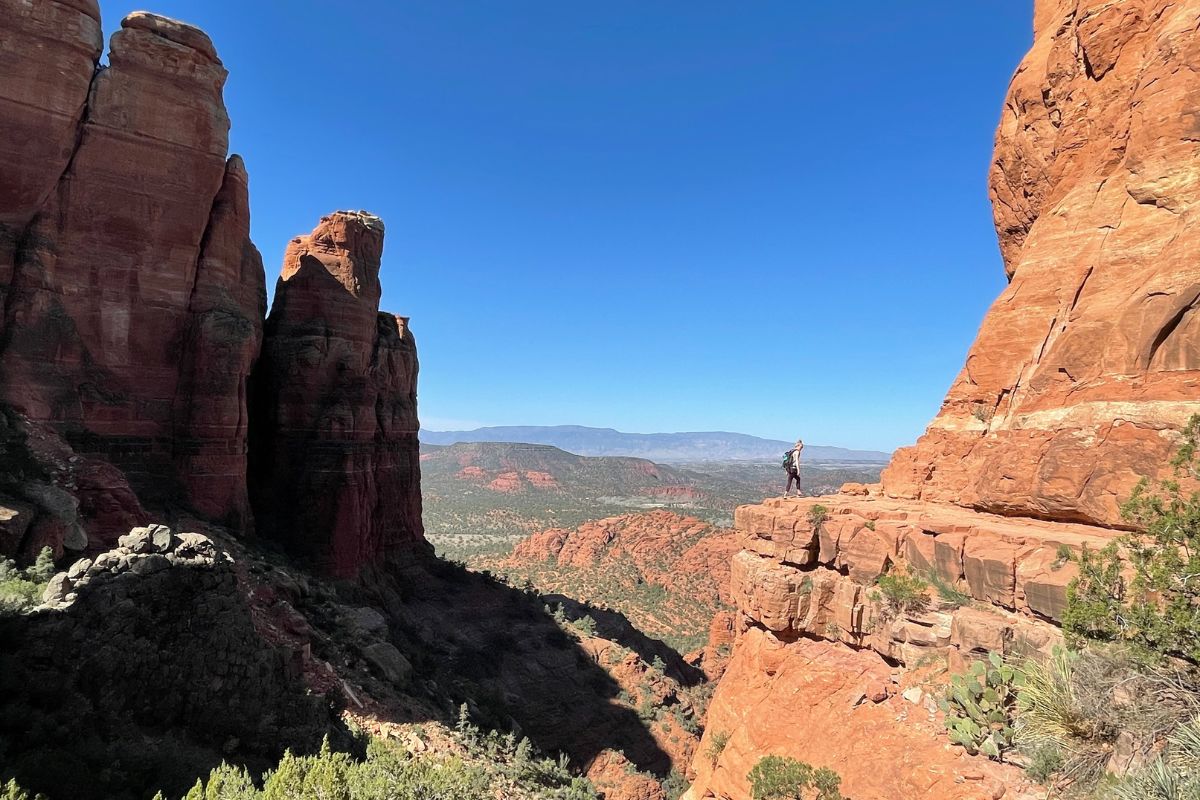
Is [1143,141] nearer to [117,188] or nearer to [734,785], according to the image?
[734,785]

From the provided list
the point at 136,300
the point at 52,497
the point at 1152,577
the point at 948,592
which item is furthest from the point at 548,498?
the point at 1152,577

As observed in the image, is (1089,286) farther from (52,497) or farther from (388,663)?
(52,497)

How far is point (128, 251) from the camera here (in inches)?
Answer: 766

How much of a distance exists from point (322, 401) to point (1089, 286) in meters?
27.3

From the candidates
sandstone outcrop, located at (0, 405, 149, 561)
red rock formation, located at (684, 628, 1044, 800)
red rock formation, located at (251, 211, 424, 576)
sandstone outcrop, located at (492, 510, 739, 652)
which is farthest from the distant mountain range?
sandstone outcrop, located at (0, 405, 149, 561)

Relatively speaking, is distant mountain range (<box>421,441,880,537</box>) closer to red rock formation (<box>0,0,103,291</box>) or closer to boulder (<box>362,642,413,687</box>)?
boulder (<box>362,642,413,687</box>)

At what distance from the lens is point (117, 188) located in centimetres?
1914

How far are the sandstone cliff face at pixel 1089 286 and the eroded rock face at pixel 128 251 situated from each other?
23742 mm

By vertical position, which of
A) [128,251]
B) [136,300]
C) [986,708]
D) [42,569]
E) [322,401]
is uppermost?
[128,251]

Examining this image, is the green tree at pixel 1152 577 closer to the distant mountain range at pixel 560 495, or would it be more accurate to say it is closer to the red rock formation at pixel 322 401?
the red rock formation at pixel 322 401

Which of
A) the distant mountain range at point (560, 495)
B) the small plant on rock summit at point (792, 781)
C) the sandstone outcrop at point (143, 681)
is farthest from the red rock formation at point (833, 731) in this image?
the distant mountain range at point (560, 495)

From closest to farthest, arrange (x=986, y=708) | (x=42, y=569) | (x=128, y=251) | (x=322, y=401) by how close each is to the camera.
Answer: (x=986, y=708), (x=42, y=569), (x=128, y=251), (x=322, y=401)

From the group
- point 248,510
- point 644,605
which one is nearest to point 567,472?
point 644,605

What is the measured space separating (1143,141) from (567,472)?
182 m
